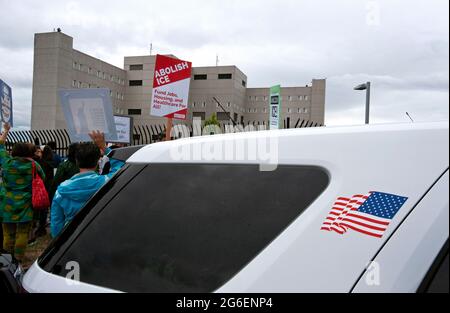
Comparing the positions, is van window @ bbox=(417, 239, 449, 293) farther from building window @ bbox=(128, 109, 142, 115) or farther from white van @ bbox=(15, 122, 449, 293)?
building window @ bbox=(128, 109, 142, 115)

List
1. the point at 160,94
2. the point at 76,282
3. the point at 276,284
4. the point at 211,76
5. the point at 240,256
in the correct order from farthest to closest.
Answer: the point at 211,76, the point at 160,94, the point at 76,282, the point at 240,256, the point at 276,284

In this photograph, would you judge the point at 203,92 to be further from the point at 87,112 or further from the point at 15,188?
the point at 87,112

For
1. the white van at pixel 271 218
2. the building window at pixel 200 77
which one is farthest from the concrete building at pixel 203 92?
the white van at pixel 271 218

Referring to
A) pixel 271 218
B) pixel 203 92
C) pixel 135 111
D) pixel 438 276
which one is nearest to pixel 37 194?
pixel 271 218

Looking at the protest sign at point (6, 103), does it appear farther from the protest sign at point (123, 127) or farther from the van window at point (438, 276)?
the van window at point (438, 276)

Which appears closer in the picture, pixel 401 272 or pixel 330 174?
pixel 401 272

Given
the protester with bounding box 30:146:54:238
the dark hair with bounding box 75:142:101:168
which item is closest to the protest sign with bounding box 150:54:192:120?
the protester with bounding box 30:146:54:238

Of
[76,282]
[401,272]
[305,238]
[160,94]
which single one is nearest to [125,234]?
[76,282]

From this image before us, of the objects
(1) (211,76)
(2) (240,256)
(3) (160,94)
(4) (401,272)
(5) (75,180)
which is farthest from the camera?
(1) (211,76)

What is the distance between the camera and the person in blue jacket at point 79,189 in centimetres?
324

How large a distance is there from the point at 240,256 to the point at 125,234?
0.46 metres

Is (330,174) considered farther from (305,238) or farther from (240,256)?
(240,256)

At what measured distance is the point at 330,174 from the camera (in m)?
1.09
